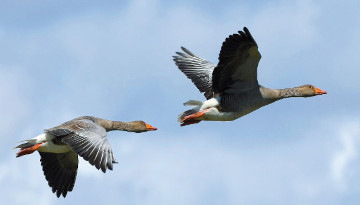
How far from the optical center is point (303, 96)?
23734mm

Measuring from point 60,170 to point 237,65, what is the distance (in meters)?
5.62

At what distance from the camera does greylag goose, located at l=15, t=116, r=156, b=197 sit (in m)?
20.6

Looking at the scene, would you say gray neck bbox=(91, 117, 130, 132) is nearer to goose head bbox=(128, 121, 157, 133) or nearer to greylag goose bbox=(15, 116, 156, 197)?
greylag goose bbox=(15, 116, 156, 197)

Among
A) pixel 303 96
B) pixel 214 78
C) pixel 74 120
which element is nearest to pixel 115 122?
pixel 74 120

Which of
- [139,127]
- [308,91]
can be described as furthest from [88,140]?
[308,91]

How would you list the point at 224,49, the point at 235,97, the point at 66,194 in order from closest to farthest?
the point at 224,49, the point at 235,97, the point at 66,194

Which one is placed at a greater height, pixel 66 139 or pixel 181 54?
pixel 181 54

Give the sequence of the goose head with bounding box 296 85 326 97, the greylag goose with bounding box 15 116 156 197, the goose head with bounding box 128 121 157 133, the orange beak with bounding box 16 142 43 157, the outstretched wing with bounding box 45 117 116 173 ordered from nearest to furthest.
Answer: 1. the outstretched wing with bounding box 45 117 116 173
2. the greylag goose with bounding box 15 116 156 197
3. the orange beak with bounding box 16 142 43 157
4. the goose head with bounding box 296 85 326 97
5. the goose head with bounding box 128 121 157 133

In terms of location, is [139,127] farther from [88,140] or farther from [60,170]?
[88,140]

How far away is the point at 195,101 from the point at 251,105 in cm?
138

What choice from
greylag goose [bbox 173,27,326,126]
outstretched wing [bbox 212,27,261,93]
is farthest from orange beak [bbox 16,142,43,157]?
outstretched wing [bbox 212,27,261,93]

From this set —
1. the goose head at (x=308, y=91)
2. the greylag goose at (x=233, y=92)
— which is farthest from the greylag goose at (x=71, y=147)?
the goose head at (x=308, y=91)

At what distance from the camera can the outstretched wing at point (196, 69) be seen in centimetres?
2445

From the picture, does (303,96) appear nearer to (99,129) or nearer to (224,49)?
(224,49)
